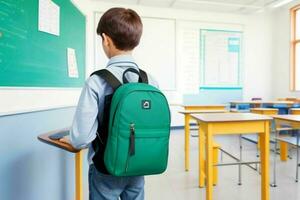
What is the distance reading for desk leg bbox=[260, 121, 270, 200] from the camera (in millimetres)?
1772

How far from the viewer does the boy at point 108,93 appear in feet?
2.38

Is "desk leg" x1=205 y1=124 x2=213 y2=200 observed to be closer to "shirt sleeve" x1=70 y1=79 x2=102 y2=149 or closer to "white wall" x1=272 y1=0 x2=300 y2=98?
"shirt sleeve" x1=70 y1=79 x2=102 y2=149

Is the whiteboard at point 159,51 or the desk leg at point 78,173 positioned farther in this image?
the whiteboard at point 159,51

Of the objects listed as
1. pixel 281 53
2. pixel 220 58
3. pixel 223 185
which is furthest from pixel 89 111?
pixel 281 53

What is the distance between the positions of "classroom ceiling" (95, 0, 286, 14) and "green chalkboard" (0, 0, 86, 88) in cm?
347

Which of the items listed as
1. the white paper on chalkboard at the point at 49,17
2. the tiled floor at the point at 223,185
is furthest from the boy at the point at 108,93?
the tiled floor at the point at 223,185

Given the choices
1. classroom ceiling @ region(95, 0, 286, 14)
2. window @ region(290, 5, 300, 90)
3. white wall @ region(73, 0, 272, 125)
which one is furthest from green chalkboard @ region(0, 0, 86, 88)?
window @ region(290, 5, 300, 90)

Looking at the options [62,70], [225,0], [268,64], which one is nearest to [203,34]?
[225,0]

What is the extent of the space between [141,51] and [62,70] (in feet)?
11.8

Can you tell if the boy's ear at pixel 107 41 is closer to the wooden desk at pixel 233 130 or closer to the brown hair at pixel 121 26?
the brown hair at pixel 121 26

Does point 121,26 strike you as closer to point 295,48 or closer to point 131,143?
point 131,143

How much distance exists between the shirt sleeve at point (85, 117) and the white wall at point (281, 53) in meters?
5.70

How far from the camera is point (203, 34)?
554 cm

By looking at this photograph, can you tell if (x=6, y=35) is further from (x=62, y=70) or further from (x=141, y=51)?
(x=141, y=51)
